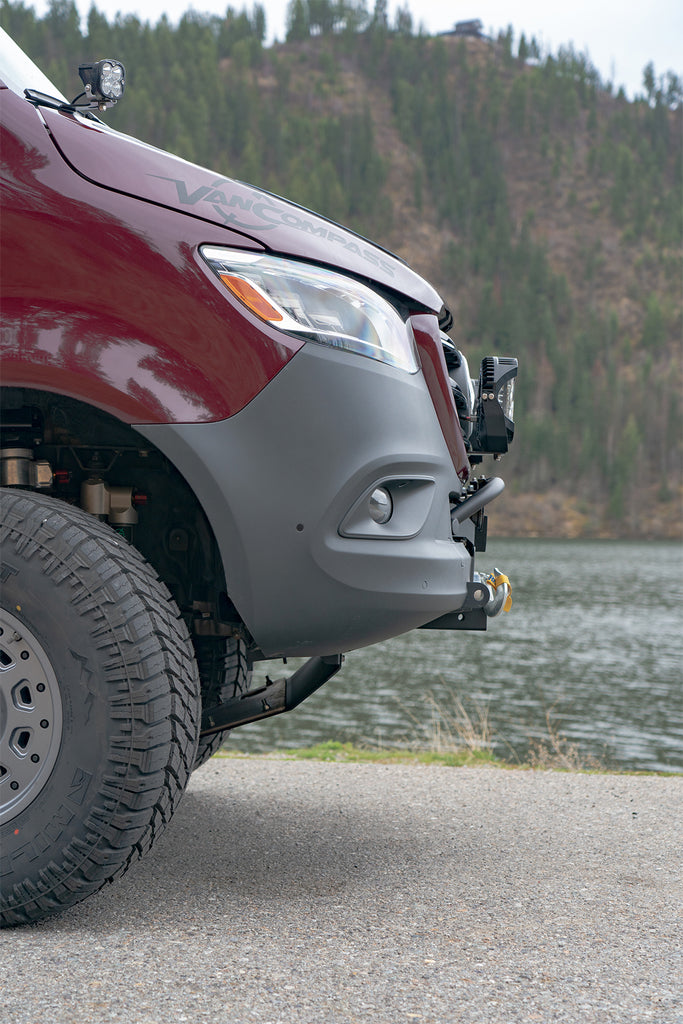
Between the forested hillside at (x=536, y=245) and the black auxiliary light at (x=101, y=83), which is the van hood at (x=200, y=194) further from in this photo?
the forested hillside at (x=536, y=245)

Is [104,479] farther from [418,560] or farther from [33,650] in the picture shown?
[418,560]

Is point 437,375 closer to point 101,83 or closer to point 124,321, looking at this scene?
point 124,321

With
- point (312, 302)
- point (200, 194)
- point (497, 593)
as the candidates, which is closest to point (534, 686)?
point (497, 593)

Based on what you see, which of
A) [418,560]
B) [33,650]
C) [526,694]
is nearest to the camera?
[33,650]

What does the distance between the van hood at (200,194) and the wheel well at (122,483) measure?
2.10ft

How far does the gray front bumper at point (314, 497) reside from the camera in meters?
2.91

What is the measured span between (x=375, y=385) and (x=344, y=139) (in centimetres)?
20615

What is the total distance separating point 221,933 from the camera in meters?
2.89

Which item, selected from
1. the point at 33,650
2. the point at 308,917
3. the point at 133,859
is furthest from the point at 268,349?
the point at 308,917

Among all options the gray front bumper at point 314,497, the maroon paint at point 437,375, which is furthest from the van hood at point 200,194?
the gray front bumper at point 314,497

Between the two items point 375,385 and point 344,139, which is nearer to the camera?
point 375,385

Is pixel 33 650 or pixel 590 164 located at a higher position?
pixel 590 164

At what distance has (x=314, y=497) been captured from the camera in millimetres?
2939

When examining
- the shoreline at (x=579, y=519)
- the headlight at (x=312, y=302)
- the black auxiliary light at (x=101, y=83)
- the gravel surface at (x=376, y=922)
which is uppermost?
the black auxiliary light at (x=101, y=83)
